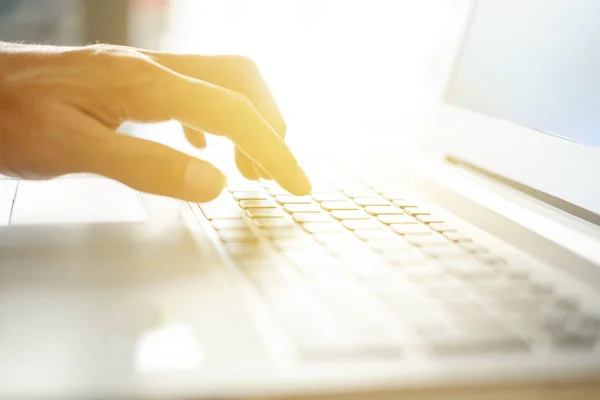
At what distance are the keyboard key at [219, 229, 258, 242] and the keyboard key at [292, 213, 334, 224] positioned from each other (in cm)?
5

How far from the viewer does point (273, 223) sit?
532 millimetres

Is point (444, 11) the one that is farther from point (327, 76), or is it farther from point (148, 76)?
point (148, 76)

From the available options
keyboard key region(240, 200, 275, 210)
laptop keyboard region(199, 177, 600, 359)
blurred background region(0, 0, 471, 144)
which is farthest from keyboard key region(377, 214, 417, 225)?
blurred background region(0, 0, 471, 144)

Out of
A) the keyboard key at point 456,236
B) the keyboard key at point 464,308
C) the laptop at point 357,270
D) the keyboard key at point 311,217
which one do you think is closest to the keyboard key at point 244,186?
the laptop at point 357,270

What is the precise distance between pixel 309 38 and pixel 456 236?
3.07 feet

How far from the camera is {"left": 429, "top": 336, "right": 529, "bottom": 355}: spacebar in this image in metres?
0.32

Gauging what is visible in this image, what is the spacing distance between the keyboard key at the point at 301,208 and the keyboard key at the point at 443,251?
128 millimetres

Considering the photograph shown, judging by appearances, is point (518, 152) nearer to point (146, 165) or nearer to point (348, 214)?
point (348, 214)

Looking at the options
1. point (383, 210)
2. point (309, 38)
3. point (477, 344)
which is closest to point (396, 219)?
point (383, 210)

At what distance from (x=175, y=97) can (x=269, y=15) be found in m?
0.86

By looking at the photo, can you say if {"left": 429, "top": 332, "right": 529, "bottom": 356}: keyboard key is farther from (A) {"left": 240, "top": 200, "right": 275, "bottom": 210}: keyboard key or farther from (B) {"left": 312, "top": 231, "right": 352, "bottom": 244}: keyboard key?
(A) {"left": 240, "top": 200, "right": 275, "bottom": 210}: keyboard key

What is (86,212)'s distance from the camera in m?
0.56

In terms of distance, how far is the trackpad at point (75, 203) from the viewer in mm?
536

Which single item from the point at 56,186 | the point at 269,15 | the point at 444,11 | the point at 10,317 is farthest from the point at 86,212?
the point at 444,11
